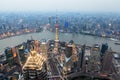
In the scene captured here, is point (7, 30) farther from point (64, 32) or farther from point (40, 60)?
point (40, 60)

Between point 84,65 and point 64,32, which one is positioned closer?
point 84,65

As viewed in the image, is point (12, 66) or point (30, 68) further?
point (12, 66)

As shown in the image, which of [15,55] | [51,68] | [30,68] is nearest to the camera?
[30,68]

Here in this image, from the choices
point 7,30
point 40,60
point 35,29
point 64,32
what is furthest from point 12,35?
point 40,60

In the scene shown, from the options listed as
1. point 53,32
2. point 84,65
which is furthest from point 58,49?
point 53,32

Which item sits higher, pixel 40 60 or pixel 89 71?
pixel 40 60

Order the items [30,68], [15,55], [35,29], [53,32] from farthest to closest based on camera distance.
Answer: [35,29], [53,32], [15,55], [30,68]

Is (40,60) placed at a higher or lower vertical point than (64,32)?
higher

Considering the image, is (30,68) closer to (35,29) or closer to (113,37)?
(113,37)

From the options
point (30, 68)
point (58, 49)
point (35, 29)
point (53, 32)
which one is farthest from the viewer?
point (35, 29)
